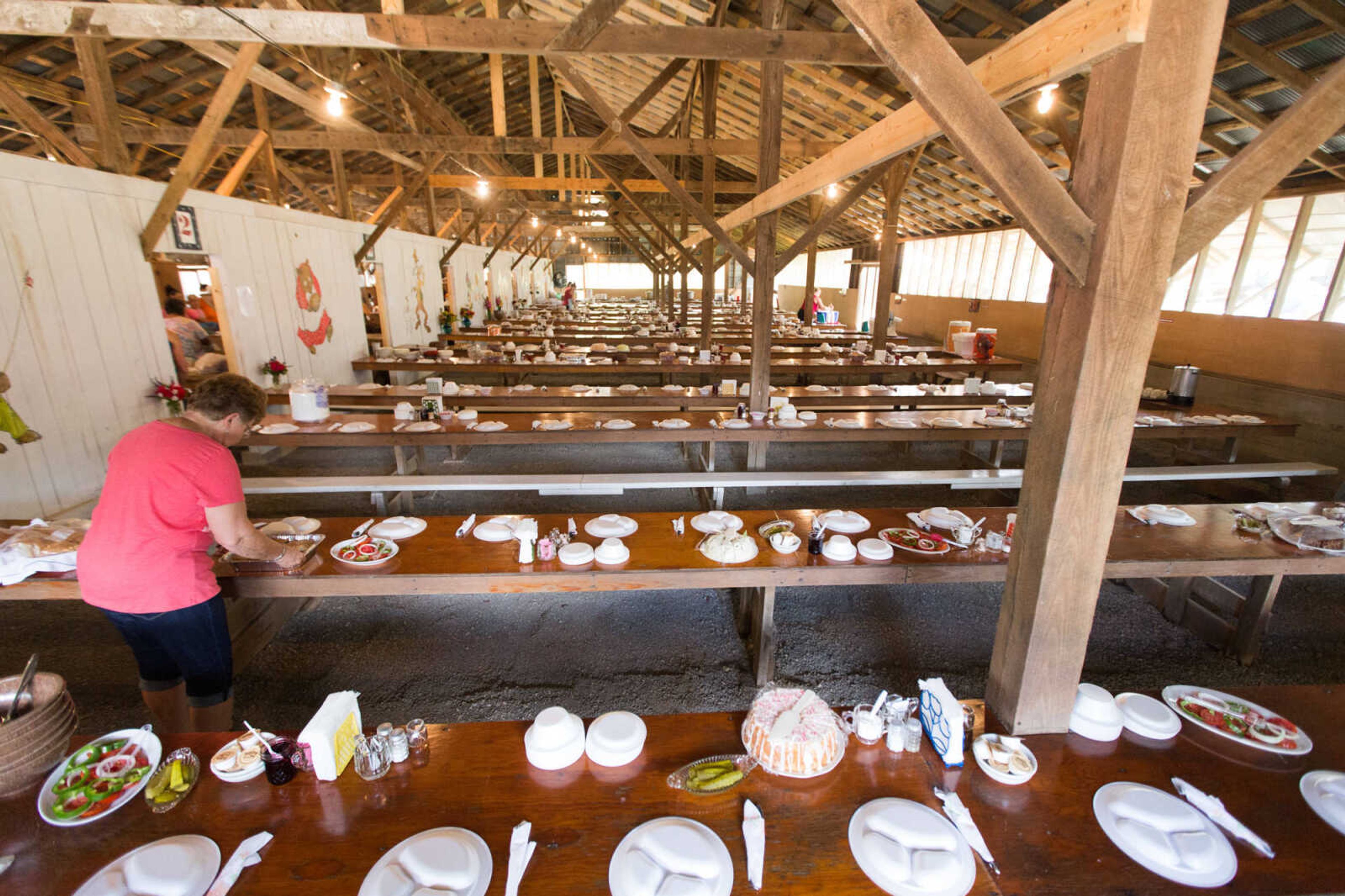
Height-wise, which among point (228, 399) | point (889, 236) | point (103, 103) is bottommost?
point (228, 399)

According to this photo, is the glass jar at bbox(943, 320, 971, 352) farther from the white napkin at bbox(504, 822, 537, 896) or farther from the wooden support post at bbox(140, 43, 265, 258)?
the white napkin at bbox(504, 822, 537, 896)

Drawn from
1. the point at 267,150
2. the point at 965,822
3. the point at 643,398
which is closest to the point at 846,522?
the point at 965,822

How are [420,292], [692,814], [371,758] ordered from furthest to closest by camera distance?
[420,292] < [371,758] < [692,814]

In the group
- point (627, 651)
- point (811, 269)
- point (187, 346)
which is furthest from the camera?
point (811, 269)

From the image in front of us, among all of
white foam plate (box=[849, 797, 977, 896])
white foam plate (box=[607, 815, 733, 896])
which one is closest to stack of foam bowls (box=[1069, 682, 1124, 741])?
white foam plate (box=[849, 797, 977, 896])

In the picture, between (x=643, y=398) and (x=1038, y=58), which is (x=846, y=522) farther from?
(x=643, y=398)

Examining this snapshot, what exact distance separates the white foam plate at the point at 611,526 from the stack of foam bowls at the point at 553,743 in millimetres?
1392

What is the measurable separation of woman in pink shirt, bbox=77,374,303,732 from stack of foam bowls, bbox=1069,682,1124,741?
3.23 metres

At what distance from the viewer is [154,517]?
2299 mm

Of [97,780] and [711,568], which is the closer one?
[97,780]

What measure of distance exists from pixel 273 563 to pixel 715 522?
2.24 m

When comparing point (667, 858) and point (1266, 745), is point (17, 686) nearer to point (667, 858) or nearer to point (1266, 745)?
point (667, 858)

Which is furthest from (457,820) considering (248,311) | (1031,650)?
(248,311)

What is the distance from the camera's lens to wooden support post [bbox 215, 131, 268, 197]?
7.16 meters
